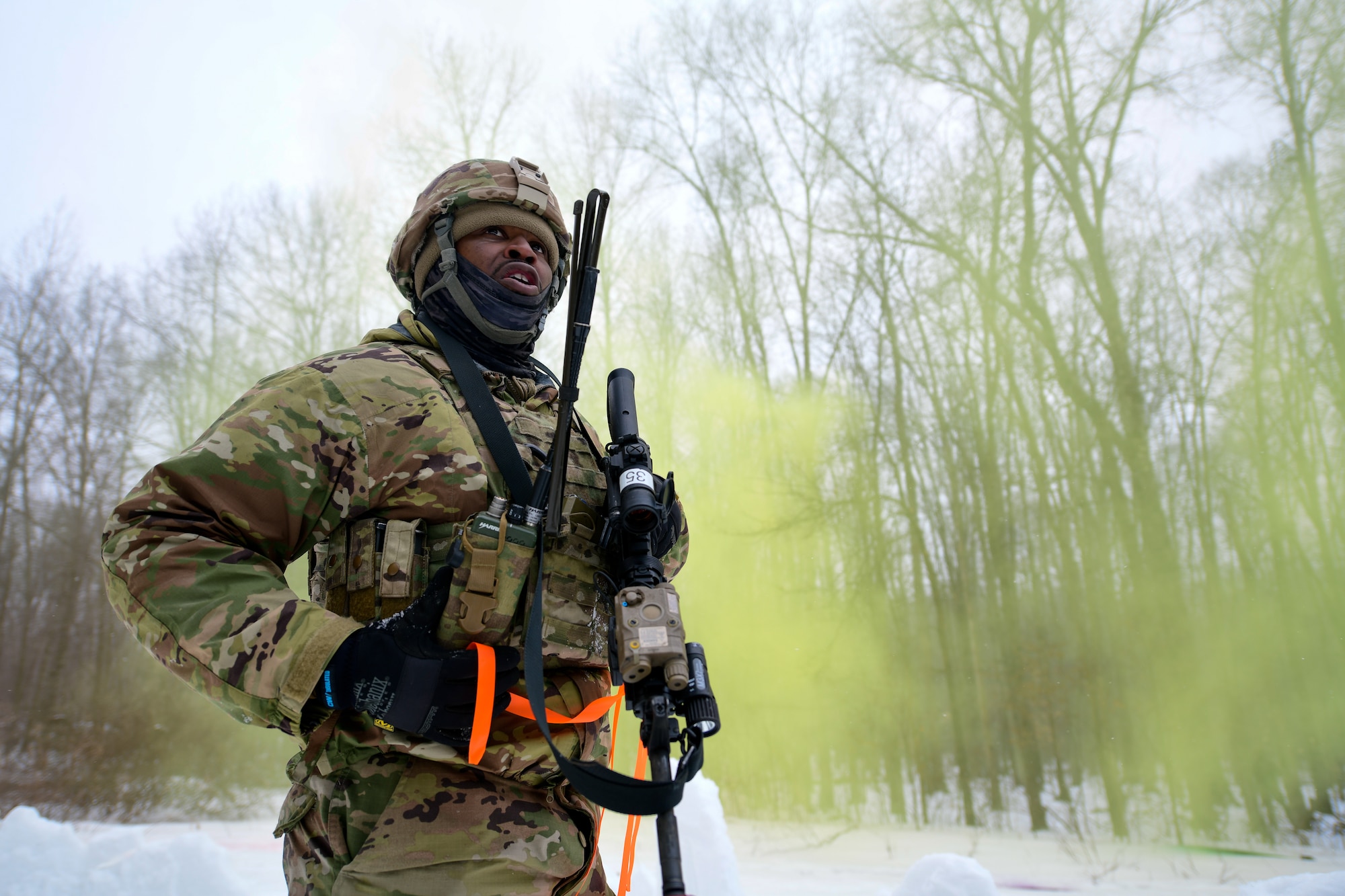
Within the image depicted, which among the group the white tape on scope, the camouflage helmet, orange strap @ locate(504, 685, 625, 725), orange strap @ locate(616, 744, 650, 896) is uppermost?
the camouflage helmet

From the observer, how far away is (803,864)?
231 inches

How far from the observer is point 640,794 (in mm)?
1060

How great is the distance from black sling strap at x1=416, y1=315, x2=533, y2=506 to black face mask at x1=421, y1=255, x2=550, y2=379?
3.5 inches

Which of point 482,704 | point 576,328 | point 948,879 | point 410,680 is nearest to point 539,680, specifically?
point 482,704

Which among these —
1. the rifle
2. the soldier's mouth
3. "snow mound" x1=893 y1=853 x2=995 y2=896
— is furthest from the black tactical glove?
"snow mound" x1=893 y1=853 x2=995 y2=896

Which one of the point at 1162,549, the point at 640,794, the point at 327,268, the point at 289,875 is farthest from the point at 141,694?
the point at 1162,549

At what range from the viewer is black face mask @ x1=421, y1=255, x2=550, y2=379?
1.71 meters

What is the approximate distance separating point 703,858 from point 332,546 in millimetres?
3267

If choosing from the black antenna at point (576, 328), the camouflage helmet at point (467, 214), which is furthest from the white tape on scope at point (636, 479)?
the camouflage helmet at point (467, 214)

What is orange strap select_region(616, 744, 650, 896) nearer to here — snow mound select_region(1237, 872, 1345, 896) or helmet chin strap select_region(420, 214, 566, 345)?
helmet chin strap select_region(420, 214, 566, 345)

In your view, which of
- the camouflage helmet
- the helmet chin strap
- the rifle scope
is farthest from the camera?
the camouflage helmet

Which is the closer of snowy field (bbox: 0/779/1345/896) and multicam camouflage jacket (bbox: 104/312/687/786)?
multicam camouflage jacket (bbox: 104/312/687/786)

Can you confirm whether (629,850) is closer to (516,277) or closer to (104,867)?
(516,277)

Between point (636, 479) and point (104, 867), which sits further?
point (104, 867)
